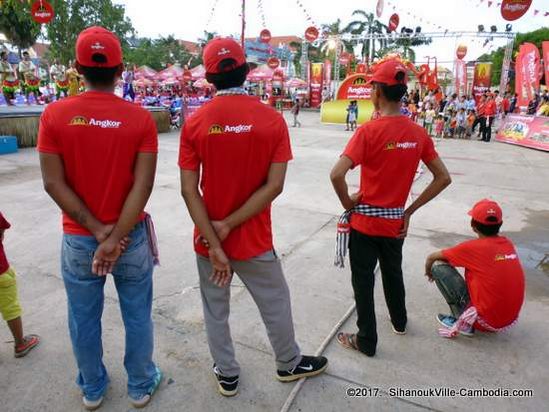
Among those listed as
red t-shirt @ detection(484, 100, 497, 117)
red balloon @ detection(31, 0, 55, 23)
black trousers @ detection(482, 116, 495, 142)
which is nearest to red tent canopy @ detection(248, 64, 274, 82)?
red t-shirt @ detection(484, 100, 497, 117)

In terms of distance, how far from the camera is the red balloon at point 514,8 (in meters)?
7.54

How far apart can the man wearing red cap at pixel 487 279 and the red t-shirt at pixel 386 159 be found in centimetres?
61

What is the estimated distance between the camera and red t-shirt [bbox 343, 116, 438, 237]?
7.40 feet

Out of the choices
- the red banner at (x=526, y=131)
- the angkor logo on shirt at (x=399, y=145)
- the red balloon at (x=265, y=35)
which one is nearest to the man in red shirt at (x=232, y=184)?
the angkor logo on shirt at (x=399, y=145)

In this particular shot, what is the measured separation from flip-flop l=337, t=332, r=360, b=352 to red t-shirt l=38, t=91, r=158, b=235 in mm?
1642

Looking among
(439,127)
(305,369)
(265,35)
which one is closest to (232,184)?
(305,369)

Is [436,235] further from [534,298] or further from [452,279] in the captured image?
[452,279]

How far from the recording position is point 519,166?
31.6 feet

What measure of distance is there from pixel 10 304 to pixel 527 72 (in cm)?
1839

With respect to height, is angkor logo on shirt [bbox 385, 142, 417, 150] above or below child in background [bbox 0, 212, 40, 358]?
above

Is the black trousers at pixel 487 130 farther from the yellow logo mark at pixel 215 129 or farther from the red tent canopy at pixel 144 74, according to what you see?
the red tent canopy at pixel 144 74

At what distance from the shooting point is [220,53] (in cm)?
180

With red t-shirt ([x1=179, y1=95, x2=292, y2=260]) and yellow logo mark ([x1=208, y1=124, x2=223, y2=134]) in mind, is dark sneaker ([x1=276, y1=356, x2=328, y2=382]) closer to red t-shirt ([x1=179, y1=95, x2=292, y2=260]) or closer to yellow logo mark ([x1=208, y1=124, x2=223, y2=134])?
red t-shirt ([x1=179, y1=95, x2=292, y2=260])

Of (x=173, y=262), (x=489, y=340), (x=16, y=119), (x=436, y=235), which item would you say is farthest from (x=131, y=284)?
(x=16, y=119)
